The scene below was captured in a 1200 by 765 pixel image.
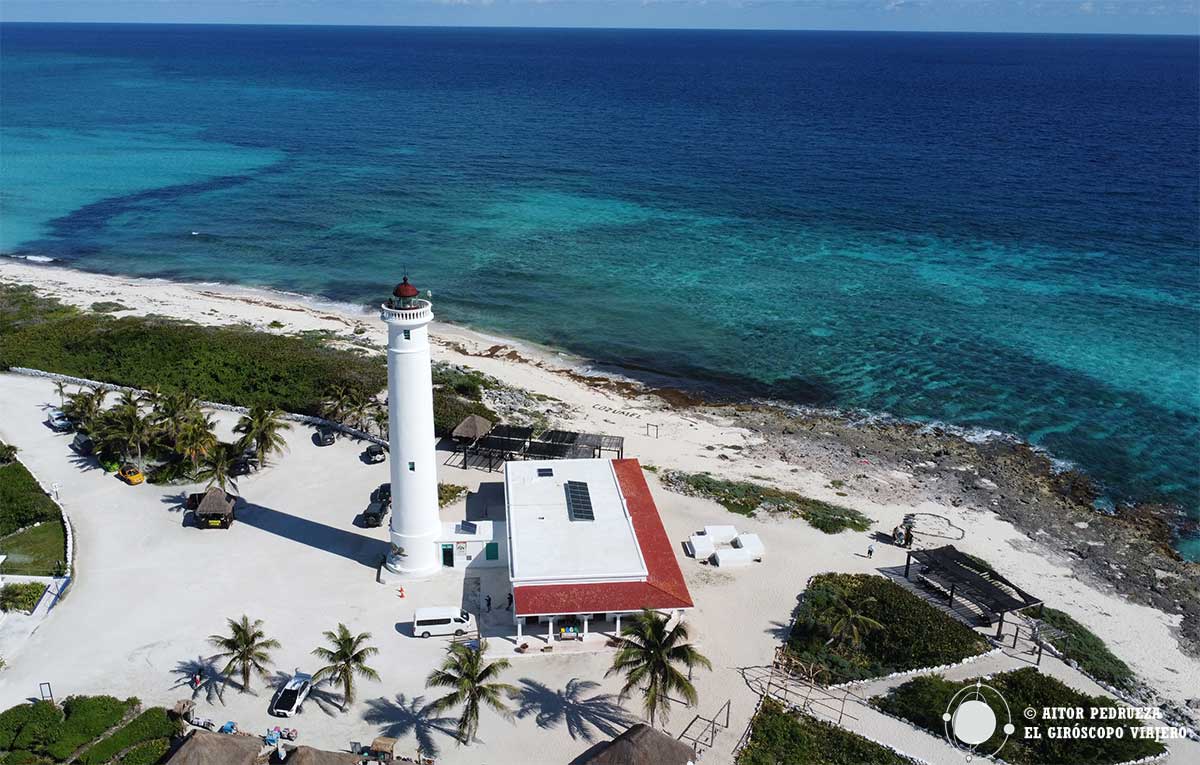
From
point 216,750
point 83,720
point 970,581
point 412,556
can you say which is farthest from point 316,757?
point 970,581

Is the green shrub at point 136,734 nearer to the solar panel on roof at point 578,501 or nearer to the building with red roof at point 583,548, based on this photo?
the building with red roof at point 583,548

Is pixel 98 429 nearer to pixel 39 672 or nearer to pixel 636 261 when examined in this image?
pixel 39 672

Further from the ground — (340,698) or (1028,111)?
(1028,111)

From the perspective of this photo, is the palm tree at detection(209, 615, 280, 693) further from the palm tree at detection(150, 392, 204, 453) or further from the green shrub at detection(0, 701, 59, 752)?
the palm tree at detection(150, 392, 204, 453)

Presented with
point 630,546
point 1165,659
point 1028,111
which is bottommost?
point 1165,659

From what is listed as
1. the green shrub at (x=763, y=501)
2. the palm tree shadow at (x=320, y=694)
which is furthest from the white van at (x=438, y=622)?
the green shrub at (x=763, y=501)

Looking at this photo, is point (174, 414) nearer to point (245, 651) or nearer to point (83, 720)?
point (83, 720)

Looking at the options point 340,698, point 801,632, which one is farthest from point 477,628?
point 801,632
